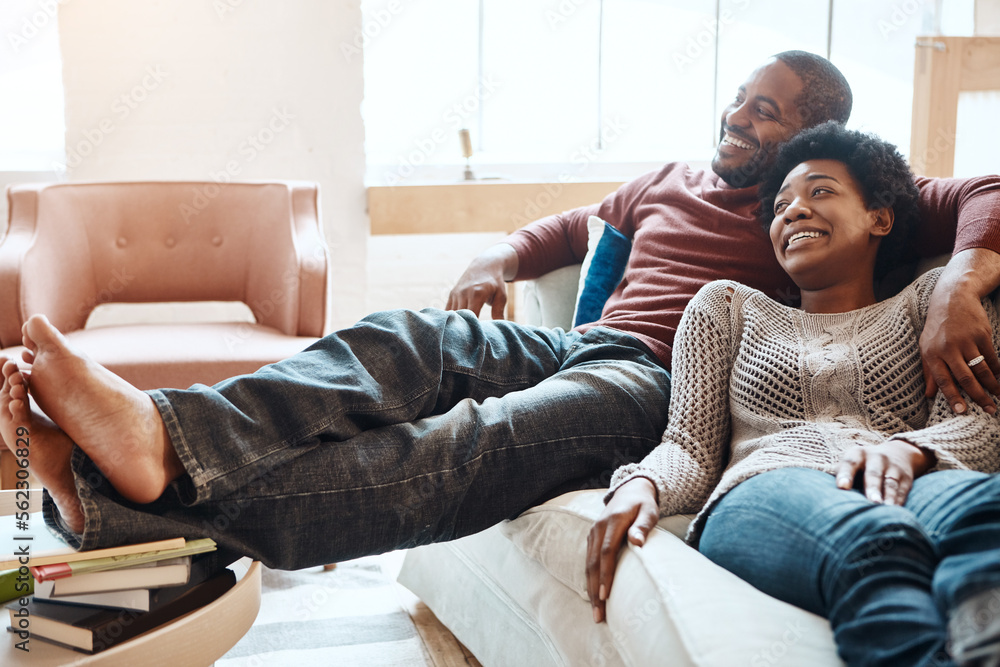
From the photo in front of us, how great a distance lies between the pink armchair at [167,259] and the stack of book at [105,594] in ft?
3.48

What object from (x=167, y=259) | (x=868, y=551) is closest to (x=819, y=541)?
(x=868, y=551)

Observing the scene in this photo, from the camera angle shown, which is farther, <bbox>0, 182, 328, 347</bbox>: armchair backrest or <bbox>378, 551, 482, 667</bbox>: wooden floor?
<bbox>0, 182, 328, 347</bbox>: armchair backrest

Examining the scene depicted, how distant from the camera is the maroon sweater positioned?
1.43m

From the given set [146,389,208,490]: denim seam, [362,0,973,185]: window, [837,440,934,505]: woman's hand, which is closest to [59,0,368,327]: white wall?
[362,0,973,185]: window

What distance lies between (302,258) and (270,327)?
0.71 ft

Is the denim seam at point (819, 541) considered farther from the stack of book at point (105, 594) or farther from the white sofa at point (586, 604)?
the stack of book at point (105, 594)

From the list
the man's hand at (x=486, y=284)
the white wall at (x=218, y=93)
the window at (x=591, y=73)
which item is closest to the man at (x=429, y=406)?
the man's hand at (x=486, y=284)

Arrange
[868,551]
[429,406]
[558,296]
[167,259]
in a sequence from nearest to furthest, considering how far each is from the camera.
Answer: [868,551]
[429,406]
[558,296]
[167,259]

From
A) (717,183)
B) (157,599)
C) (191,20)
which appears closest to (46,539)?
(157,599)

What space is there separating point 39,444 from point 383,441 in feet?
1.33

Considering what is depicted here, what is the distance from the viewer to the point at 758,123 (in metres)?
1.64

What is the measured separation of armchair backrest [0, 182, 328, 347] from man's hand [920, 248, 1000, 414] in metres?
1.49

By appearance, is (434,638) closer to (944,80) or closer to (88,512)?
(88,512)

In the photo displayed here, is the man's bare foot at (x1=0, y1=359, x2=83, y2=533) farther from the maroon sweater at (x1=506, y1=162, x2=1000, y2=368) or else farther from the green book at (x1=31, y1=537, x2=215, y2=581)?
the maroon sweater at (x1=506, y1=162, x2=1000, y2=368)
